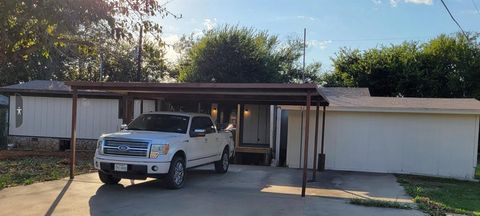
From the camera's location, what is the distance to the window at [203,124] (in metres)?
11.6

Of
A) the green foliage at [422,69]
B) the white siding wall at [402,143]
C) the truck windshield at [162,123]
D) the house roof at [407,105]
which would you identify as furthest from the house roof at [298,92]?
the green foliage at [422,69]

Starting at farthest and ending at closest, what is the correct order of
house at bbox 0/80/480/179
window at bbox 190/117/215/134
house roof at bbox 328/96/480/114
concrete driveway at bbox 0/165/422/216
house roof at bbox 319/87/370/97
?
house roof at bbox 319/87/370/97 < house at bbox 0/80/480/179 < house roof at bbox 328/96/480/114 < window at bbox 190/117/215/134 < concrete driveway at bbox 0/165/422/216

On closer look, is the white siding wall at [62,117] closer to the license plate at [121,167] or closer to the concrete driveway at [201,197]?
the concrete driveway at [201,197]

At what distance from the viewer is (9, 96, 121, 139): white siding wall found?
19.8 metres

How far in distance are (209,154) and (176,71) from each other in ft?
90.9

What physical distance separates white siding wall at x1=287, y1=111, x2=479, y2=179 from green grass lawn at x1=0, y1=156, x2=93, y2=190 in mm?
7882

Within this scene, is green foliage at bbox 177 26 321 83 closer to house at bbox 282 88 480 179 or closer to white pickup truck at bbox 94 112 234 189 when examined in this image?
house at bbox 282 88 480 179

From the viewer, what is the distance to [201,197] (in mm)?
9570

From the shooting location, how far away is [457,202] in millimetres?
10078

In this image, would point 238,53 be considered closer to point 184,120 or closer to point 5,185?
point 184,120

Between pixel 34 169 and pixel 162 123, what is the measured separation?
13.5 ft

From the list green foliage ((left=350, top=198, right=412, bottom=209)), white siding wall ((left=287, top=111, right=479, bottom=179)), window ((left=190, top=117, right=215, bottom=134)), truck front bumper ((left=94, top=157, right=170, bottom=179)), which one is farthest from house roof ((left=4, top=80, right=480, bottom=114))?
green foliage ((left=350, top=198, right=412, bottom=209))

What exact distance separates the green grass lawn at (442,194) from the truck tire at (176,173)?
5.07 meters

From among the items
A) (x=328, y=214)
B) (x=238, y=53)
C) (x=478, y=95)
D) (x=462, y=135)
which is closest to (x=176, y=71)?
(x=238, y=53)
